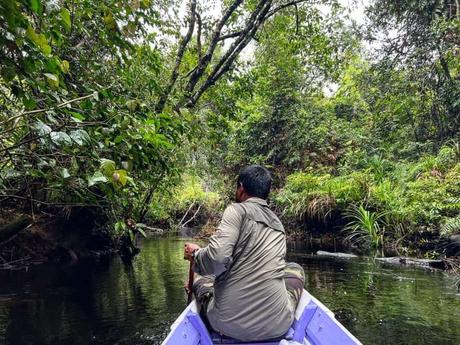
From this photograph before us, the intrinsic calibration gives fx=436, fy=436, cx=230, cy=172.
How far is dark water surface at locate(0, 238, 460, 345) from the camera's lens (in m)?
4.83

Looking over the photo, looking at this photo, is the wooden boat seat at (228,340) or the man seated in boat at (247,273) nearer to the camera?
the man seated in boat at (247,273)

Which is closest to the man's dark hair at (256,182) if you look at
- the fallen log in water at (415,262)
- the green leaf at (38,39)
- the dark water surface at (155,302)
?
the green leaf at (38,39)

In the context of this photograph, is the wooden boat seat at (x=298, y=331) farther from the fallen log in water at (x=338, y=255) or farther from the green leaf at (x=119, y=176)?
the fallen log in water at (x=338, y=255)

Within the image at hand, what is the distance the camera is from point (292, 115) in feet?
54.9

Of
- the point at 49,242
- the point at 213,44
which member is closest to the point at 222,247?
the point at 213,44

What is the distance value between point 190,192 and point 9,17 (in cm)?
1977

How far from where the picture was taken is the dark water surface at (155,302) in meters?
4.83

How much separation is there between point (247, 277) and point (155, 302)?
373 centimetres

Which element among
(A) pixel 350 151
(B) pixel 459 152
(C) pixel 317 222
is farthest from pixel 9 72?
(A) pixel 350 151

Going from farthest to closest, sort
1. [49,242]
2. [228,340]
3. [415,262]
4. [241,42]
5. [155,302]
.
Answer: [49,242]
[241,42]
[415,262]
[155,302]
[228,340]

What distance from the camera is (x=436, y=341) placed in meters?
4.41

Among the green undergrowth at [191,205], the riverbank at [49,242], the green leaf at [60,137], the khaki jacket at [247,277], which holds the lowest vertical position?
the green undergrowth at [191,205]

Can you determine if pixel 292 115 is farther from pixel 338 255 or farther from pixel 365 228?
pixel 338 255

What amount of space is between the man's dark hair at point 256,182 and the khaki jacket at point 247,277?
0.11 meters
